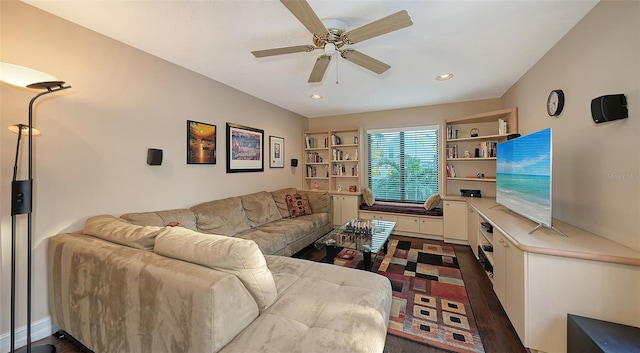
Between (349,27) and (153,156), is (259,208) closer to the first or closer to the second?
(153,156)

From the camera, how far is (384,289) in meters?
1.61

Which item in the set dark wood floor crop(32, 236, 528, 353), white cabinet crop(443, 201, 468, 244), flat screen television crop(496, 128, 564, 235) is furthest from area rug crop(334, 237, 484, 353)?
flat screen television crop(496, 128, 564, 235)

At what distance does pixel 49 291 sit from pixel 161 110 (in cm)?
176

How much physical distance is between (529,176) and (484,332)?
1.30 meters

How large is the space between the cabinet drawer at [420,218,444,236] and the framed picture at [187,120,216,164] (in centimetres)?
349

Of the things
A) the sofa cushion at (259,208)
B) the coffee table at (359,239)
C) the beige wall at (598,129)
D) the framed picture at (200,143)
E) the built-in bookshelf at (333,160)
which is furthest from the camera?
the built-in bookshelf at (333,160)

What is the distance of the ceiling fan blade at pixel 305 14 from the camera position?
1.28m

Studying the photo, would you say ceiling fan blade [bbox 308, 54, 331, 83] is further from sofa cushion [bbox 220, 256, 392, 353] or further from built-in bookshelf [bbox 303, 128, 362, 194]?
built-in bookshelf [bbox 303, 128, 362, 194]

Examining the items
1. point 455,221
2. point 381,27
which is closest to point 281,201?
point 455,221

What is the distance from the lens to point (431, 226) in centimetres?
396

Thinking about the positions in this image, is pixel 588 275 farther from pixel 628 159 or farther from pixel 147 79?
pixel 147 79

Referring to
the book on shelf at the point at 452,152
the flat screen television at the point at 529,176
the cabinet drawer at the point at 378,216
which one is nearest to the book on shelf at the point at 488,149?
the book on shelf at the point at 452,152

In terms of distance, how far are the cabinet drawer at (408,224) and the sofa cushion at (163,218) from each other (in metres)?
3.27

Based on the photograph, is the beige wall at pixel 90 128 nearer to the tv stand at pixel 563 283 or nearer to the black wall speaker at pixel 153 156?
the black wall speaker at pixel 153 156
